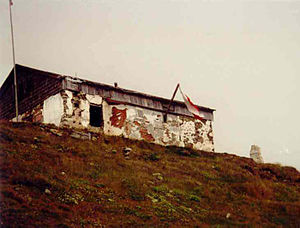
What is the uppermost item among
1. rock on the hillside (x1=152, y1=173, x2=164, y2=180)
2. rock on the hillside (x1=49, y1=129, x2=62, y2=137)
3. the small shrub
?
rock on the hillside (x1=49, y1=129, x2=62, y2=137)

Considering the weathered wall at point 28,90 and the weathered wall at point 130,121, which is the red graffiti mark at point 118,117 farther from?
the weathered wall at point 28,90

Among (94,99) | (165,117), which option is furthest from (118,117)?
(165,117)

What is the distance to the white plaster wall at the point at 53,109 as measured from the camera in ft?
91.7

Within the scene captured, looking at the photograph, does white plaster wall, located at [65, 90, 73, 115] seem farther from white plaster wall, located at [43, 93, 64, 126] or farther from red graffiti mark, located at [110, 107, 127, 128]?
red graffiti mark, located at [110, 107, 127, 128]

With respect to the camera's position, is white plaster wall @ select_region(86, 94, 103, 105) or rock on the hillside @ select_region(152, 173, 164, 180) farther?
white plaster wall @ select_region(86, 94, 103, 105)

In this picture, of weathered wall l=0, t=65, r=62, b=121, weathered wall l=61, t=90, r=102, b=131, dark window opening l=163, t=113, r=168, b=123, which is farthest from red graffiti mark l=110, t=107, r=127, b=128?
weathered wall l=0, t=65, r=62, b=121

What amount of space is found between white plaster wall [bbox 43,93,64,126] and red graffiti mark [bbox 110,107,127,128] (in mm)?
3667

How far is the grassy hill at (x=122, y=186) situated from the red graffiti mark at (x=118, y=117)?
69.8 inches

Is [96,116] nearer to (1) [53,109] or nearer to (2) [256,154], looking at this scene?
(1) [53,109]

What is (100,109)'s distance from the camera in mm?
29891

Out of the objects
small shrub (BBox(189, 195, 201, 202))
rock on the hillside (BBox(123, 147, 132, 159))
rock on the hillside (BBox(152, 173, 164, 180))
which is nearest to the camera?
small shrub (BBox(189, 195, 201, 202))

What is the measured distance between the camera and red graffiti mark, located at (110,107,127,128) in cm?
2980

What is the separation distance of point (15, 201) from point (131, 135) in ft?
53.1

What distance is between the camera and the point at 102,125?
29297mm
